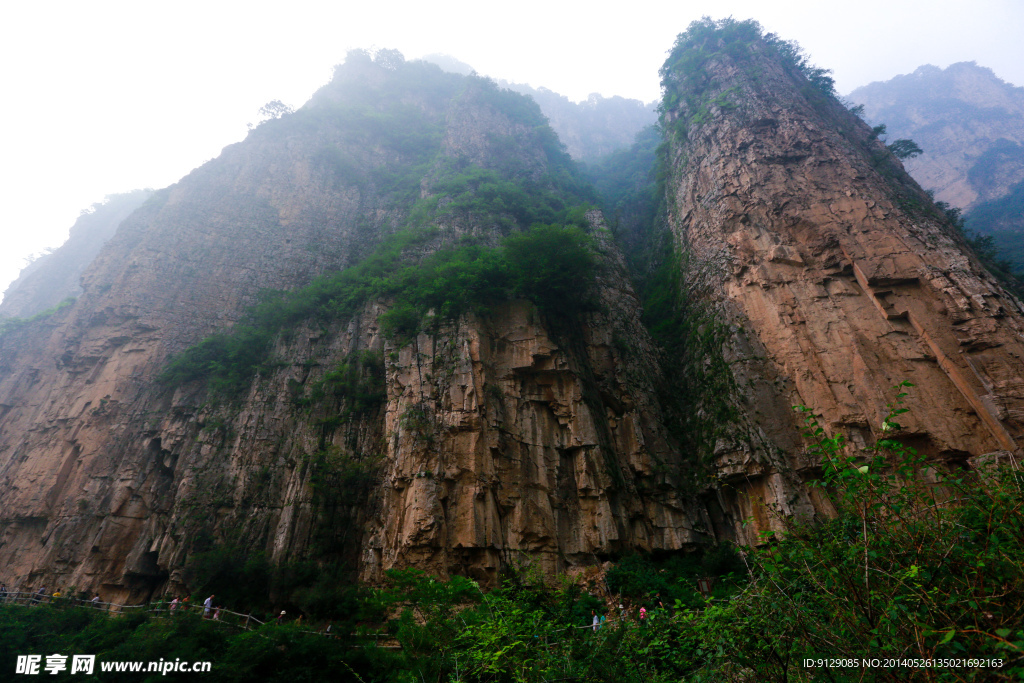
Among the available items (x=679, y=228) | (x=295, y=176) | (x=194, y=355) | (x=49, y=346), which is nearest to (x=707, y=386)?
(x=679, y=228)

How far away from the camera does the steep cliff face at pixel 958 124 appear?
4358 centimetres

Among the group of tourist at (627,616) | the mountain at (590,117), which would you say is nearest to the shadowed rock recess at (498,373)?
the group of tourist at (627,616)

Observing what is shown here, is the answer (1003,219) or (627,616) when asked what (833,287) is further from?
→ (1003,219)

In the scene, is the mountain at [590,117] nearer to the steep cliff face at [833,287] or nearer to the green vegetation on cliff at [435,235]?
the green vegetation on cliff at [435,235]

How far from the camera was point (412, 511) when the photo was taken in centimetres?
1413

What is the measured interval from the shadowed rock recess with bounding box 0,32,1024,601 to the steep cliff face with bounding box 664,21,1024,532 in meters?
0.09

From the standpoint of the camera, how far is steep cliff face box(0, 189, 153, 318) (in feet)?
119

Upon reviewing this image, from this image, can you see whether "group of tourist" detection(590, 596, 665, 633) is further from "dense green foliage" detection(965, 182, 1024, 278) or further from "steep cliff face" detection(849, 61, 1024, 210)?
"steep cliff face" detection(849, 61, 1024, 210)

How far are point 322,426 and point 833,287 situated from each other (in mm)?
21821

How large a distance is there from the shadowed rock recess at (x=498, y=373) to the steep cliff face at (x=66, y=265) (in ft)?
53.3

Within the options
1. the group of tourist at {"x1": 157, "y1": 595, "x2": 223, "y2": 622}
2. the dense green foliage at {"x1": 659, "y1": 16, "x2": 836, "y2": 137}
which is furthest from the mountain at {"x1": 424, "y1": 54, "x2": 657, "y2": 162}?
the group of tourist at {"x1": 157, "y1": 595, "x2": 223, "y2": 622}

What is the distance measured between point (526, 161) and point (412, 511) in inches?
1113

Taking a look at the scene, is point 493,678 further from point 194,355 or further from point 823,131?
point 823,131

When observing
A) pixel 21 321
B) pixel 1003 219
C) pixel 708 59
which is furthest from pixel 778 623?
pixel 1003 219
